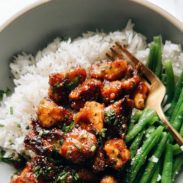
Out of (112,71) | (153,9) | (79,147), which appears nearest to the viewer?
(79,147)

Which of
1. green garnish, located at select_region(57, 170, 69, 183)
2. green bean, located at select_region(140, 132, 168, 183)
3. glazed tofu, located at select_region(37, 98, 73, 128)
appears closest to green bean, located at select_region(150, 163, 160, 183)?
green bean, located at select_region(140, 132, 168, 183)

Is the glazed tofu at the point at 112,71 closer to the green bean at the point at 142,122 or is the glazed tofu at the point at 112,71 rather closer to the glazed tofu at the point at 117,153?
the green bean at the point at 142,122

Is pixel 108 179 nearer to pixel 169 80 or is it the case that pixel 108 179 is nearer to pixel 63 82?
pixel 63 82

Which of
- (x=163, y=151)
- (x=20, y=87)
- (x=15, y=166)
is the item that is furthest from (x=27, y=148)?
(x=163, y=151)

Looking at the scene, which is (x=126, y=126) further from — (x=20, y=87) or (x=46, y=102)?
(x=20, y=87)

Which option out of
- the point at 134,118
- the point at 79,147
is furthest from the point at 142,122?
the point at 79,147

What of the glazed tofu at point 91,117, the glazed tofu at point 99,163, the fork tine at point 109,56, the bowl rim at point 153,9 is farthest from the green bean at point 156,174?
the bowl rim at point 153,9

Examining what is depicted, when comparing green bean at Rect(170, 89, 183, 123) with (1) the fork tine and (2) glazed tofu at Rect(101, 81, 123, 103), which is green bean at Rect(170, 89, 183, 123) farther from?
(1) the fork tine
